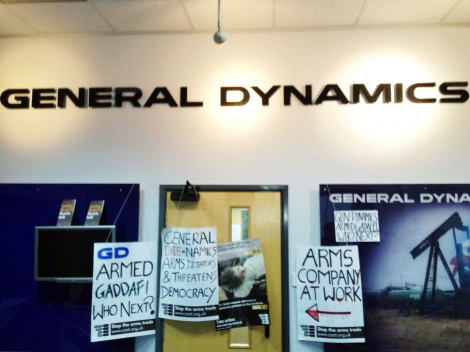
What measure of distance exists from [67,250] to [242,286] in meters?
1.25

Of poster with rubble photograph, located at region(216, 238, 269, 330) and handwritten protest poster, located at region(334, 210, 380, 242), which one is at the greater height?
handwritten protest poster, located at region(334, 210, 380, 242)

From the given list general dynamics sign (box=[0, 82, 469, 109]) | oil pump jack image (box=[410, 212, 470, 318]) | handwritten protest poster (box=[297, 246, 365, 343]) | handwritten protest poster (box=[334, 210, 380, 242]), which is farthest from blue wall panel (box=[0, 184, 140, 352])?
oil pump jack image (box=[410, 212, 470, 318])

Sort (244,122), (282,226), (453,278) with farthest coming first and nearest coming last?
(244,122) < (282,226) < (453,278)

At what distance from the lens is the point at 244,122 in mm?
2781

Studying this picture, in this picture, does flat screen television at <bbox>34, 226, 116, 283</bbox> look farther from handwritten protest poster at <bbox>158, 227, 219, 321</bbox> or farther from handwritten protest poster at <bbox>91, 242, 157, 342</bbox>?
handwritten protest poster at <bbox>158, 227, 219, 321</bbox>

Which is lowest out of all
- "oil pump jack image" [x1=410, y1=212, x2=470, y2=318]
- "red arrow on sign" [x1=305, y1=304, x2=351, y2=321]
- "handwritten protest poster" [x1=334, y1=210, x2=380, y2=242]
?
"red arrow on sign" [x1=305, y1=304, x2=351, y2=321]

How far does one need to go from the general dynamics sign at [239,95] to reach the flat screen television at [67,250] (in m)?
0.97

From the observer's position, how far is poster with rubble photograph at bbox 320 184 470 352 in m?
2.53

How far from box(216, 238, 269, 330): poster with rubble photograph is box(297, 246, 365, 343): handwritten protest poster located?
266 mm

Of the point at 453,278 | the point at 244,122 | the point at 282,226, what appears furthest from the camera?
the point at 244,122

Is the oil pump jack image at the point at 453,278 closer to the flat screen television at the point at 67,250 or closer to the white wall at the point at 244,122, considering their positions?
the white wall at the point at 244,122

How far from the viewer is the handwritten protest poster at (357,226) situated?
2602 millimetres

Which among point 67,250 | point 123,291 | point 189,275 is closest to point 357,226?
point 189,275

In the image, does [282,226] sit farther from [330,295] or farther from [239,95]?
[239,95]
